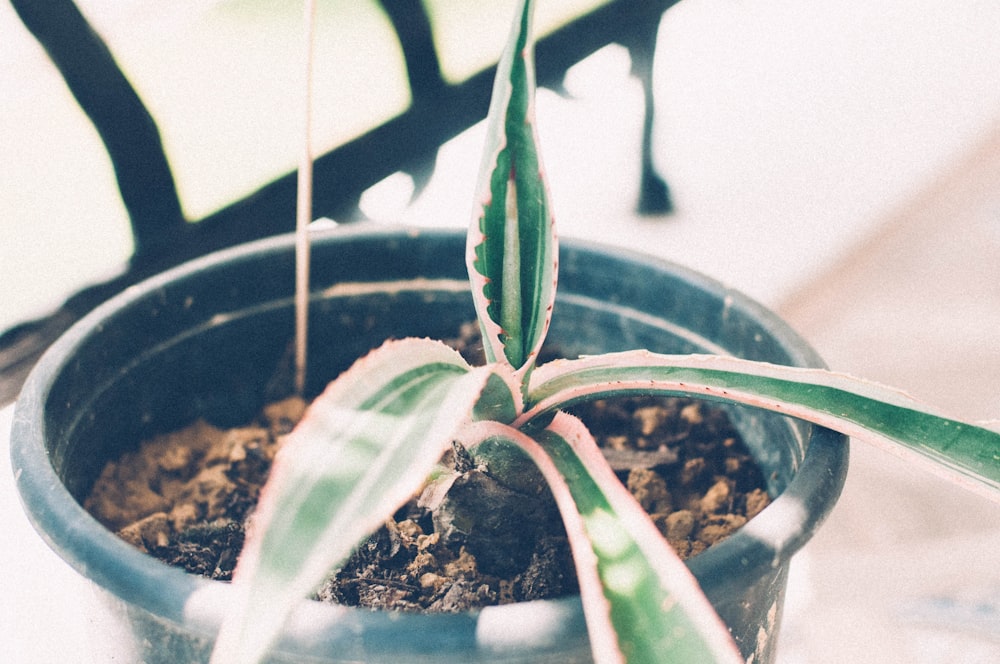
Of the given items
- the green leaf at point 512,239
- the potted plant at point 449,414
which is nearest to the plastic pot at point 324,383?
the potted plant at point 449,414

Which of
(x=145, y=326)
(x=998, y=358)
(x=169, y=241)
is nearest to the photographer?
(x=145, y=326)

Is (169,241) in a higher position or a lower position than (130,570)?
lower

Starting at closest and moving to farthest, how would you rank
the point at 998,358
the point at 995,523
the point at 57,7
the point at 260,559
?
the point at 260,559
the point at 57,7
the point at 995,523
the point at 998,358

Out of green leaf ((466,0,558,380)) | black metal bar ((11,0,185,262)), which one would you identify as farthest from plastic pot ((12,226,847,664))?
black metal bar ((11,0,185,262))

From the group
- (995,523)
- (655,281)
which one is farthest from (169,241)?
(995,523)

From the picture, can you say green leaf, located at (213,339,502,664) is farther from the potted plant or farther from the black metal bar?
the black metal bar

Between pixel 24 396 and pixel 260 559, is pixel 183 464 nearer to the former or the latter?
pixel 24 396

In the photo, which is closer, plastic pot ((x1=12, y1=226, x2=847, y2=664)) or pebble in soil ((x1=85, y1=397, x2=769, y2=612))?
plastic pot ((x1=12, y1=226, x2=847, y2=664))

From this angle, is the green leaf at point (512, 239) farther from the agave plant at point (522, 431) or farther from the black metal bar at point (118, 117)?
the black metal bar at point (118, 117)
